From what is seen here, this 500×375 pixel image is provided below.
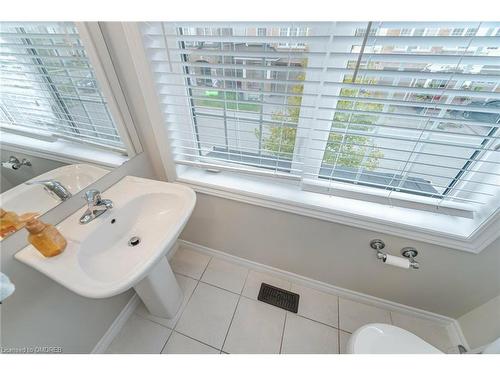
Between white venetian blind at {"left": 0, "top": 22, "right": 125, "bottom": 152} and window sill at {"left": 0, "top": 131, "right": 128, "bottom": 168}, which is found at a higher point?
white venetian blind at {"left": 0, "top": 22, "right": 125, "bottom": 152}

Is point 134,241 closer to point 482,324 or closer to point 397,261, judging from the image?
point 397,261

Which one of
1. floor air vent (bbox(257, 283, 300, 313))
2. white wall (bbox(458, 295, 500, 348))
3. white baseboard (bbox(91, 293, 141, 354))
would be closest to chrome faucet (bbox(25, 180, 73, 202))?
white baseboard (bbox(91, 293, 141, 354))

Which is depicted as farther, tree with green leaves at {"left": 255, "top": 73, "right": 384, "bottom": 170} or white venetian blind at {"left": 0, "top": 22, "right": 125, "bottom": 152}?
tree with green leaves at {"left": 255, "top": 73, "right": 384, "bottom": 170}

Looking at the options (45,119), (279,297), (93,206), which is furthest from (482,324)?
(45,119)

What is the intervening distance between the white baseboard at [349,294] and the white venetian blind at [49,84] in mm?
1019

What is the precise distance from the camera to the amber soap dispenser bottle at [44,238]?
61 cm

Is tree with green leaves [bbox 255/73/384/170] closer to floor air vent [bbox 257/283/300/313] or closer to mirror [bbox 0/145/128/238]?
mirror [bbox 0/145/128/238]

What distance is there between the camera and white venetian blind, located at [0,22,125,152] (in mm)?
626

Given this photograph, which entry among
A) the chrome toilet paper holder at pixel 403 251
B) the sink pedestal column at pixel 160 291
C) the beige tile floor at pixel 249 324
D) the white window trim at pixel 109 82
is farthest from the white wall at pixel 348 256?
the white window trim at pixel 109 82

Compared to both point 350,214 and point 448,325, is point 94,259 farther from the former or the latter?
point 448,325

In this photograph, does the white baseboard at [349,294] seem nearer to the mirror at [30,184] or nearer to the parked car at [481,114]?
Answer: the mirror at [30,184]

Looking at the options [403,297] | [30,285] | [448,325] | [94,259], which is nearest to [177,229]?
[94,259]
